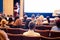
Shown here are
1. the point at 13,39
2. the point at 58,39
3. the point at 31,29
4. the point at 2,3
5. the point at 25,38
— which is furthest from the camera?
the point at 2,3

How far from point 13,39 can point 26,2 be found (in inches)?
379

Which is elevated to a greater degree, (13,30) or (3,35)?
(3,35)

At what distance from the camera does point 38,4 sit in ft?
44.2

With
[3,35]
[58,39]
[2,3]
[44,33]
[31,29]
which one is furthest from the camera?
[2,3]

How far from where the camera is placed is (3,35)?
1.97 m

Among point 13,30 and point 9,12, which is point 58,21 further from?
point 9,12

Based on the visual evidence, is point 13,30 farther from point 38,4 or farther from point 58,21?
point 38,4

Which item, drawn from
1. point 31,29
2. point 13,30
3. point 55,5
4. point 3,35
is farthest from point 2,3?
point 3,35

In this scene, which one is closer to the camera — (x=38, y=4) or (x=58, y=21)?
(x=58, y=21)

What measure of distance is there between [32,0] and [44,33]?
28.6ft

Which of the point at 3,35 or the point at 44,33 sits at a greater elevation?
the point at 3,35

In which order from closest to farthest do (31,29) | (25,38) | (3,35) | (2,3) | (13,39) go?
(3,35), (25,38), (13,39), (31,29), (2,3)

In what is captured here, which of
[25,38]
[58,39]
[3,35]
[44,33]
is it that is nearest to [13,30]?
[44,33]

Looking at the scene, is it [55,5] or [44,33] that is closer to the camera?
[44,33]
